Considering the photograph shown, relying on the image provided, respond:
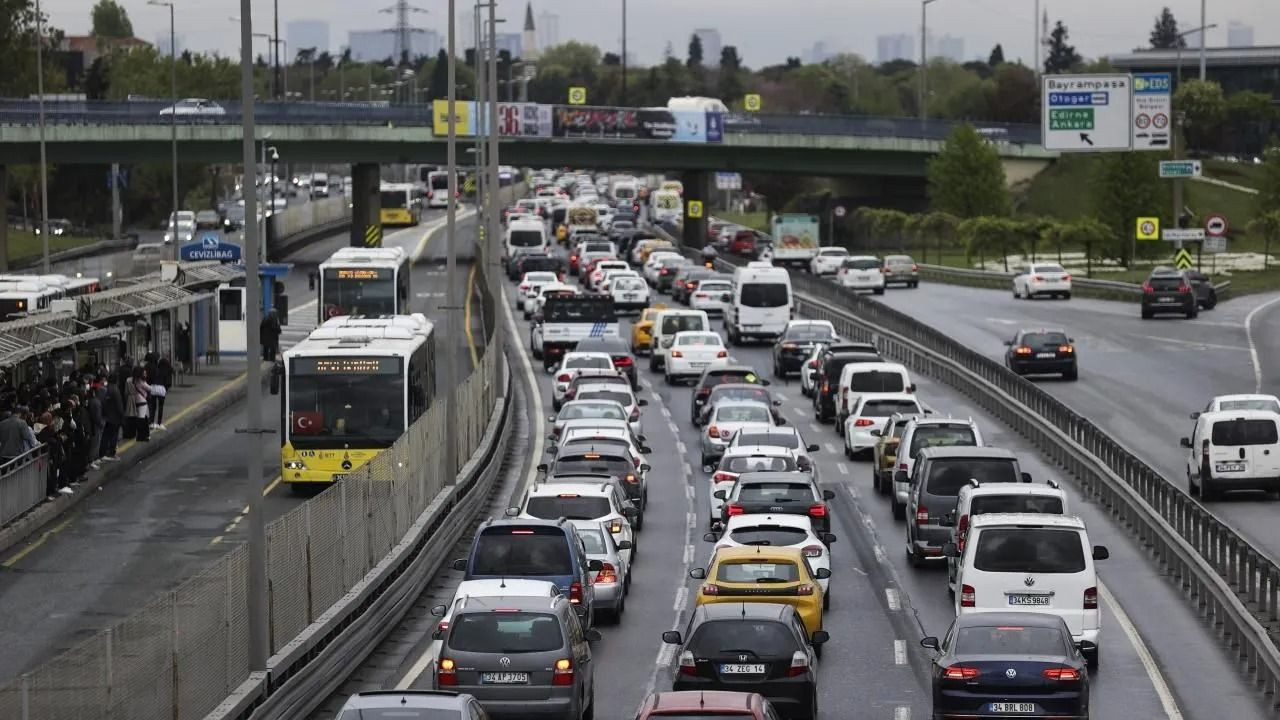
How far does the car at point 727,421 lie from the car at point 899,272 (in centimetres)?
4927

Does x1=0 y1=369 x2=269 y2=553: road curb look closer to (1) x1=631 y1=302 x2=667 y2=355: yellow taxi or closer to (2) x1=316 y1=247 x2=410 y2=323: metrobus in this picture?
(2) x1=316 y1=247 x2=410 y2=323: metrobus

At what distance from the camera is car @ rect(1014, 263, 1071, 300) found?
86.2 meters

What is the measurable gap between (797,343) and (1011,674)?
137 ft

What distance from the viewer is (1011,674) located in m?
19.4

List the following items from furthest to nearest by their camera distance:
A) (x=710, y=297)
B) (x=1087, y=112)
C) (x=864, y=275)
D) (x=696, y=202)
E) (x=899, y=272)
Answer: (x=696, y=202) < (x=899, y=272) < (x=864, y=275) < (x=1087, y=112) < (x=710, y=297)

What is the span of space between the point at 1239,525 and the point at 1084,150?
167ft

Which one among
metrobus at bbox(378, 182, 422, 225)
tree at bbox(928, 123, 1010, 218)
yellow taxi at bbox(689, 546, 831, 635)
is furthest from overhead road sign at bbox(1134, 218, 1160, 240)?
metrobus at bbox(378, 182, 422, 225)

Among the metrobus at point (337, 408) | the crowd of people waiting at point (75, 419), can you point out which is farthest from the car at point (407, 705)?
the metrobus at point (337, 408)

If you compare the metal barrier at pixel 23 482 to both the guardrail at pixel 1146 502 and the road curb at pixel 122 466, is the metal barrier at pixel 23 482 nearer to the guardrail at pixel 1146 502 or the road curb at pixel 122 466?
the road curb at pixel 122 466

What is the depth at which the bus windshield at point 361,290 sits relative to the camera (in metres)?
60.6

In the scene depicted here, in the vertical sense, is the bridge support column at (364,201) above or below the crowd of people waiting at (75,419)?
above

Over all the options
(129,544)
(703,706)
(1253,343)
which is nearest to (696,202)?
(1253,343)

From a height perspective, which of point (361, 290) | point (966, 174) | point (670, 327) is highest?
point (966, 174)

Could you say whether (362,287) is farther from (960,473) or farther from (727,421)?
(960,473)
